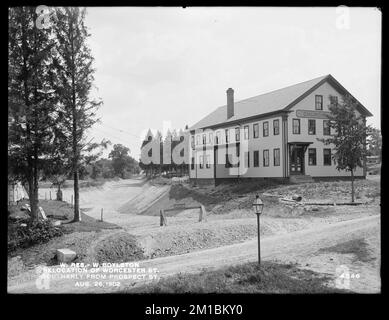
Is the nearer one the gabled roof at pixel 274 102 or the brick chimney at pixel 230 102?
the gabled roof at pixel 274 102

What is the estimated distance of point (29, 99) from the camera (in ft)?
47.6

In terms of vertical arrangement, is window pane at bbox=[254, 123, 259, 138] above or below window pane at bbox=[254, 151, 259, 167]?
above

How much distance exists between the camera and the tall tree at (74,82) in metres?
16.6

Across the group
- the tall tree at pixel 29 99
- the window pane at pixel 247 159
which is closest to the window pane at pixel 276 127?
the window pane at pixel 247 159

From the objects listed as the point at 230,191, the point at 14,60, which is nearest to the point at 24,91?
the point at 14,60

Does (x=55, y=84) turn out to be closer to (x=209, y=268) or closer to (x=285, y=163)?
(x=209, y=268)

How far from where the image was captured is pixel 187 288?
768 cm

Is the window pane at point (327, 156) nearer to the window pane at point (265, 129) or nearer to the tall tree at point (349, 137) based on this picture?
the window pane at point (265, 129)

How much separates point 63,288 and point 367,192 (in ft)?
71.1

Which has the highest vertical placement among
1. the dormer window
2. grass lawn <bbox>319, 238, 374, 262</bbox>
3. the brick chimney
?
the brick chimney

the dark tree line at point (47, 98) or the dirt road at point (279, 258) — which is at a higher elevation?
the dark tree line at point (47, 98)

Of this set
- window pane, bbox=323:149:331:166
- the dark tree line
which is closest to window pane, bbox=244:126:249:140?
window pane, bbox=323:149:331:166

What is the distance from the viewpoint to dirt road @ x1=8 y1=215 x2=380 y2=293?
821 cm

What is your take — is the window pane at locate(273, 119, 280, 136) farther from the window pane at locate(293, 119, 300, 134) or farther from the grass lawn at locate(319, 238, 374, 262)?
the grass lawn at locate(319, 238, 374, 262)
